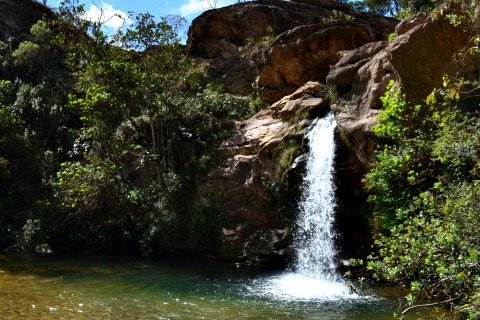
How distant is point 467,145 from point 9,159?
62.2 feet

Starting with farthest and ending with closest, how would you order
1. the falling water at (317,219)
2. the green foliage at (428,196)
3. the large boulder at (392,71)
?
the falling water at (317,219) < the large boulder at (392,71) < the green foliage at (428,196)

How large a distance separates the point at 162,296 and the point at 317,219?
5.03 metres

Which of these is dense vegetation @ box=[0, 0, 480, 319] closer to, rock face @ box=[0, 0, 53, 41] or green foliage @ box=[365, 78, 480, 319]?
green foliage @ box=[365, 78, 480, 319]

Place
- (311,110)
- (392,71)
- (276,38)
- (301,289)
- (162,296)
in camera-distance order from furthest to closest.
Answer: (276,38), (311,110), (392,71), (301,289), (162,296)

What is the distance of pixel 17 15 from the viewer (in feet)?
101

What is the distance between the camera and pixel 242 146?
56.3ft

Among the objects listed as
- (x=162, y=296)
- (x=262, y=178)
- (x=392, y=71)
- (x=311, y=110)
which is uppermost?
(x=392, y=71)

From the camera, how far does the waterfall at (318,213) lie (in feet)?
43.9

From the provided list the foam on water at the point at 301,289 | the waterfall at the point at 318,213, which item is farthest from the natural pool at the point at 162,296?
the waterfall at the point at 318,213

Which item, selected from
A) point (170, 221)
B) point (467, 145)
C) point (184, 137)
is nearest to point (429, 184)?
point (467, 145)

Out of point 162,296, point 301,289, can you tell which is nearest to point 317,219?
point 301,289

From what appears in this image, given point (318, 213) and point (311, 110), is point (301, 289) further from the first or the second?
point (311, 110)

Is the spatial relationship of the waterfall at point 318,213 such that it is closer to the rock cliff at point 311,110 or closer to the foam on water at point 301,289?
the rock cliff at point 311,110

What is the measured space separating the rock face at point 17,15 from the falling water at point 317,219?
74.8 ft
